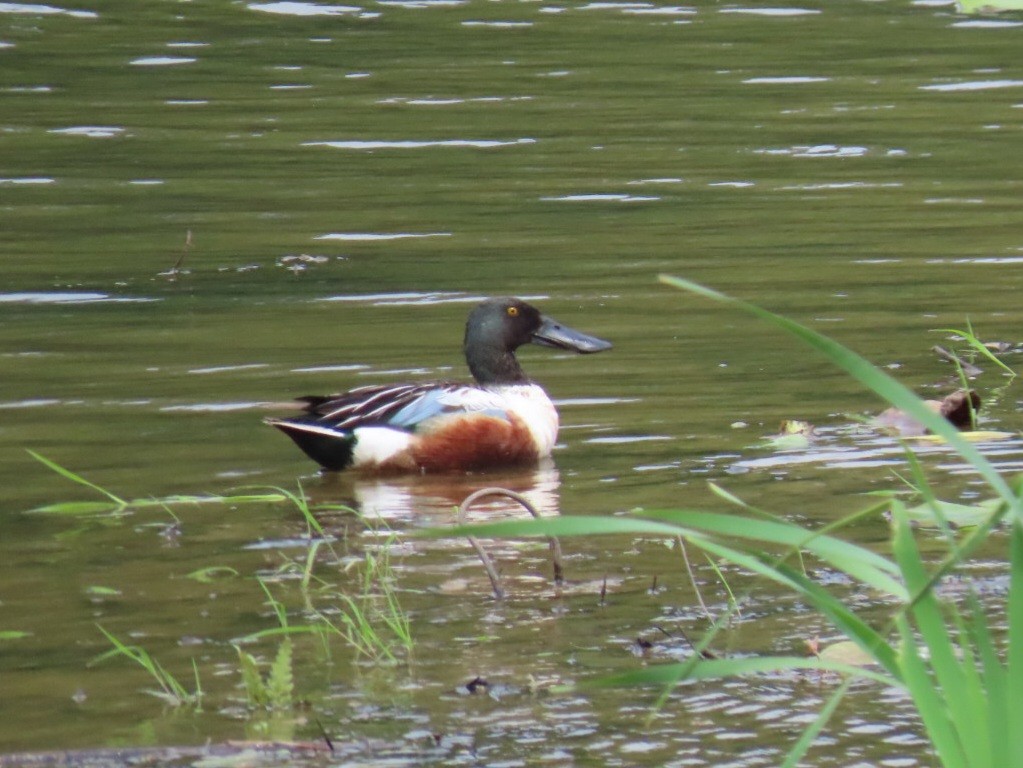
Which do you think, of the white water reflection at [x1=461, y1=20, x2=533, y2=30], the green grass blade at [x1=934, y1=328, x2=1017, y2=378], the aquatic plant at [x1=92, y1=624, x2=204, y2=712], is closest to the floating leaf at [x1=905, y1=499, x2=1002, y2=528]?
the green grass blade at [x1=934, y1=328, x2=1017, y2=378]

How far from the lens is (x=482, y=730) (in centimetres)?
430

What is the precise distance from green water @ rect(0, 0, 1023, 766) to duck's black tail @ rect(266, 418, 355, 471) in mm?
89

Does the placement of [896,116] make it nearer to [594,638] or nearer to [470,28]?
[470,28]

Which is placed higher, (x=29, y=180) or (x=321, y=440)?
(x=29, y=180)

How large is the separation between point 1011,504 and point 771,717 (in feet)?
5.51

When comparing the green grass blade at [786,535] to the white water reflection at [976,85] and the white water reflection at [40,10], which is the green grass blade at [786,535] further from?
the white water reflection at [40,10]

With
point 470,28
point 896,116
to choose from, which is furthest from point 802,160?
point 470,28

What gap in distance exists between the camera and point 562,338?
333 inches

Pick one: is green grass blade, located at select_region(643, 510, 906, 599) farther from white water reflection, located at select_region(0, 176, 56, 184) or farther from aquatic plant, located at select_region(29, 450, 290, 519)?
white water reflection, located at select_region(0, 176, 56, 184)

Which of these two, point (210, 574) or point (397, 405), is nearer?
point (210, 574)

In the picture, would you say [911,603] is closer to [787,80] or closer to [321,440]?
[321,440]

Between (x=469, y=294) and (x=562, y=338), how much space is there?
5.63 feet

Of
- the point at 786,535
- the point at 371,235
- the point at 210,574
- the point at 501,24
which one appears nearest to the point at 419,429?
the point at 210,574

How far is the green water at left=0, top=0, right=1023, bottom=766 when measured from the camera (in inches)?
188
